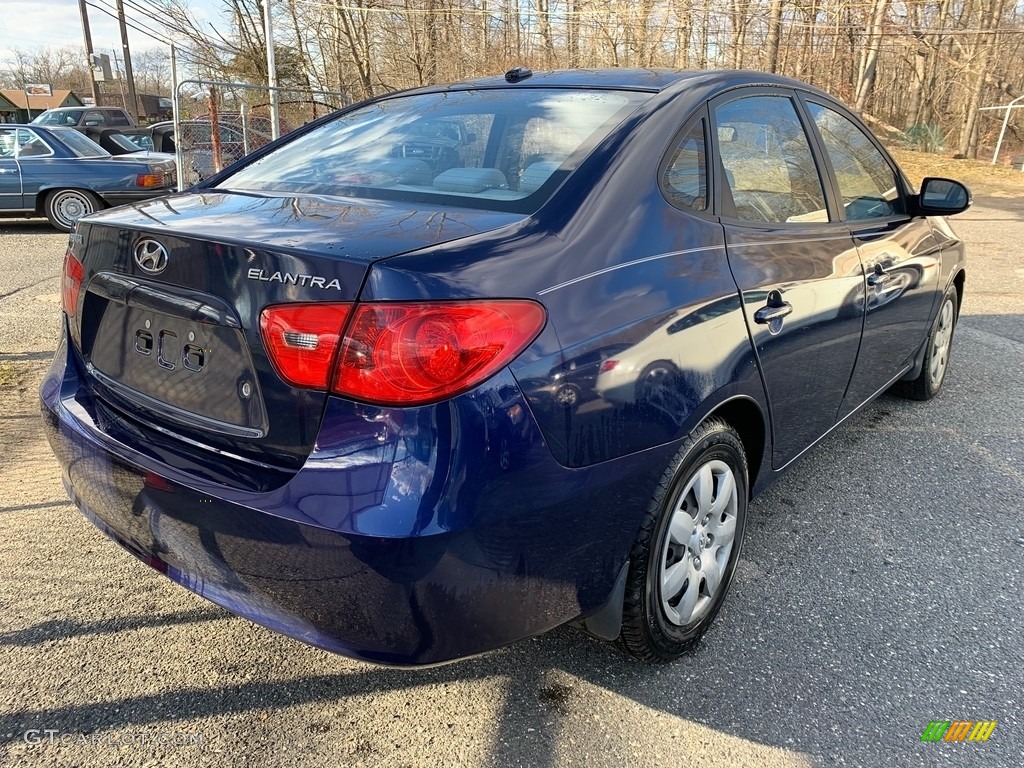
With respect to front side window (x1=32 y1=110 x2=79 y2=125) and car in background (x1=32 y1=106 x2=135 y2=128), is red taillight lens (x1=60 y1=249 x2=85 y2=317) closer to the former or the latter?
car in background (x1=32 y1=106 x2=135 y2=128)

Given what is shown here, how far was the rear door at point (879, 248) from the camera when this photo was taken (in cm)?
312

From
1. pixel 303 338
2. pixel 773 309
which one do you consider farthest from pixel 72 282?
pixel 773 309

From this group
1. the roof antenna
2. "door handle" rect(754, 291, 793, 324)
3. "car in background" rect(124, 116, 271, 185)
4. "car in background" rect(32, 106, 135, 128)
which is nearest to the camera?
"door handle" rect(754, 291, 793, 324)

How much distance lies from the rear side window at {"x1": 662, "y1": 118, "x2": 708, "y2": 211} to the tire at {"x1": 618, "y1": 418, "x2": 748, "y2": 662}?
0.66m

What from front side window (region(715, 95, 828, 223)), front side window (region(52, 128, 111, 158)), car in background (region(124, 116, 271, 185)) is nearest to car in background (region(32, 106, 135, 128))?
car in background (region(124, 116, 271, 185))

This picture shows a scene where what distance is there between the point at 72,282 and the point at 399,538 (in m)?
1.42

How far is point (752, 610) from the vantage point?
2.58 m

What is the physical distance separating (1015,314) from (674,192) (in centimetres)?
643

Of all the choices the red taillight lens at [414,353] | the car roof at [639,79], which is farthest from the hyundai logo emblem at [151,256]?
the car roof at [639,79]

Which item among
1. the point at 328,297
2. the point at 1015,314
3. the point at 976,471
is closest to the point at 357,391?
the point at 328,297

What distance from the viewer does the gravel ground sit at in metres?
1.97

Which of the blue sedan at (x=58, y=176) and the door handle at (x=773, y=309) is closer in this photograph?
the door handle at (x=773, y=309)

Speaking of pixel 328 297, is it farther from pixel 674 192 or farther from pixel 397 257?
pixel 674 192

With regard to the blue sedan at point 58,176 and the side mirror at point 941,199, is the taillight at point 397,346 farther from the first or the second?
the blue sedan at point 58,176
